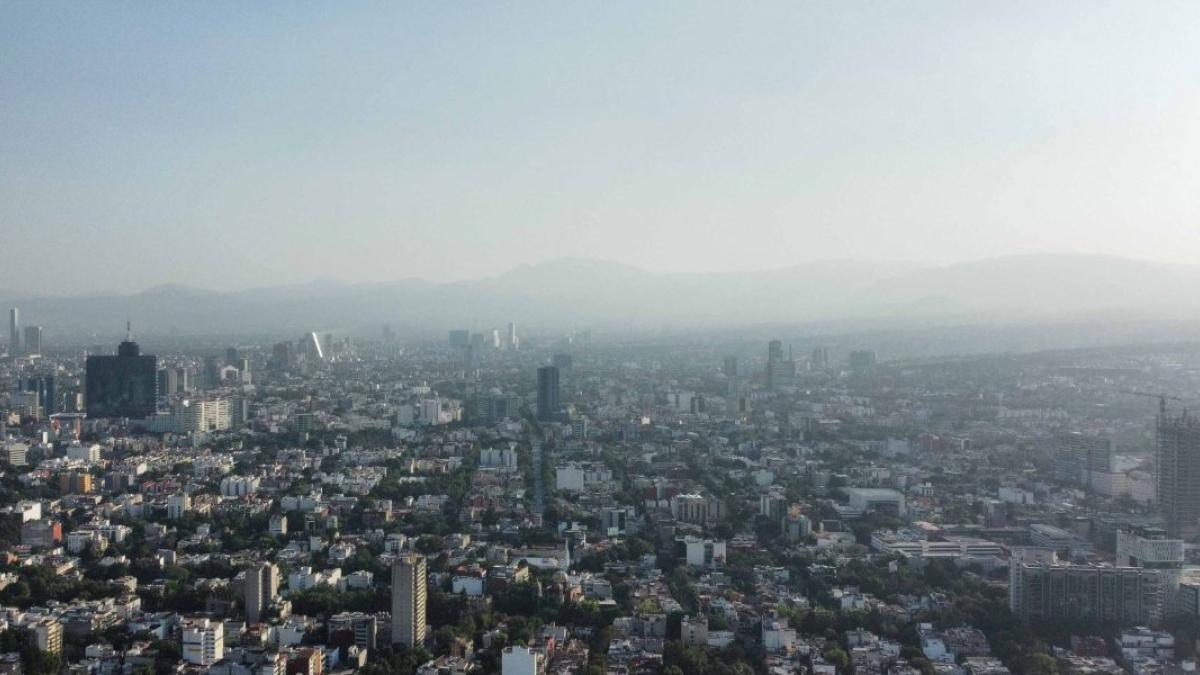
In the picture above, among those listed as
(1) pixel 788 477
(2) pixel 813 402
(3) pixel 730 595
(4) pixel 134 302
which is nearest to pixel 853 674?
(3) pixel 730 595

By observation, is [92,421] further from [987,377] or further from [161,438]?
[987,377]

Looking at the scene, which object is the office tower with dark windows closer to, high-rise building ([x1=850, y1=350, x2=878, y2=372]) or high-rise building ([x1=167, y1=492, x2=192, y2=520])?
high-rise building ([x1=850, y1=350, x2=878, y2=372])

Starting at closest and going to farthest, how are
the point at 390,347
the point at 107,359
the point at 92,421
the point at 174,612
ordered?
the point at 174,612 < the point at 92,421 < the point at 107,359 < the point at 390,347

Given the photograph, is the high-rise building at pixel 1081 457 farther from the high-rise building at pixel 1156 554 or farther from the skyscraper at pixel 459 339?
the skyscraper at pixel 459 339

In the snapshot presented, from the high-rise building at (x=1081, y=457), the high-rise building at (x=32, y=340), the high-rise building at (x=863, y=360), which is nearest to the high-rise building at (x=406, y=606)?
the high-rise building at (x=1081, y=457)

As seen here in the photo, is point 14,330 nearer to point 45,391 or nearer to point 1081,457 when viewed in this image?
point 45,391

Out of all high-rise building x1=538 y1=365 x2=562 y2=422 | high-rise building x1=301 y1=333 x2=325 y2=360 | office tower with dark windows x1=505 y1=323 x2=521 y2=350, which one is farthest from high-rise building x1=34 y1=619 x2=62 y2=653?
office tower with dark windows x1=505 y1=323 x2=521 y2=350
